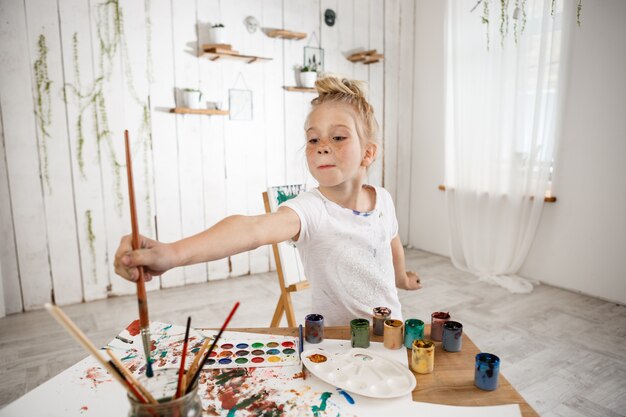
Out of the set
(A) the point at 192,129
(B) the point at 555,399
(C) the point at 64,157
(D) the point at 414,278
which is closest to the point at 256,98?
(A) the point at 192,129

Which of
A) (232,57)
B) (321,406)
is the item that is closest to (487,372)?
(321,406)

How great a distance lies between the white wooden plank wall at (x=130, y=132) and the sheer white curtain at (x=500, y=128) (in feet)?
3.83

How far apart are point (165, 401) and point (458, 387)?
532 mm

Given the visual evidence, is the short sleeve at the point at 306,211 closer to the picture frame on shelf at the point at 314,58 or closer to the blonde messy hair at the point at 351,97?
the blonde messy hair at the point at 351,97

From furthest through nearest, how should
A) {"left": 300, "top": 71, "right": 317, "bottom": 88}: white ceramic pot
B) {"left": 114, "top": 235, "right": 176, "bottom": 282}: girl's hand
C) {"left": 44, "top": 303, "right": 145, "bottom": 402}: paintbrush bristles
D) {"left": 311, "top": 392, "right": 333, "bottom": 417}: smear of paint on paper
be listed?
{"left": 300, "top": 71, "right": 317, "bottom": 88}: white ceramic pot, {"left": 311, "top": 392, "right": 333, "bottom": 417}: smear of paint on paper, {"left": 114, "top": 235, "right": 176, "bottom": 282}: girl's hand, {"left": 44, "top": 303, "right": 145, "bottom": 402}: paintbrush bristles

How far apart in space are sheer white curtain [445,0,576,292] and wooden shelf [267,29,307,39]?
1326 mm

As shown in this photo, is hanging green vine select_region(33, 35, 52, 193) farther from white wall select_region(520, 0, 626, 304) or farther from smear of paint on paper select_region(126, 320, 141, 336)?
white wall select_region(520, 0, 626, 304)

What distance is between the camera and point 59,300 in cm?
299

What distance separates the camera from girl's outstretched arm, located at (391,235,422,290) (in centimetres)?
136

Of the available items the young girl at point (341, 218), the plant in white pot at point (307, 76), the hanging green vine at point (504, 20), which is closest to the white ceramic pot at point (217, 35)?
the plant in white pot at point (307, 76)

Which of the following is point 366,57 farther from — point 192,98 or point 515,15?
point 192,98

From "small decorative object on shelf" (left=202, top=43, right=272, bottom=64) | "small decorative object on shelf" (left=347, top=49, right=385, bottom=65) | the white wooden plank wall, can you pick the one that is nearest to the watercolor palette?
the white wooden plank wall

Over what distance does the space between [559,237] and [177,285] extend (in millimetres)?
3005

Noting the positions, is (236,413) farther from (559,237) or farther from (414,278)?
(559,237)
